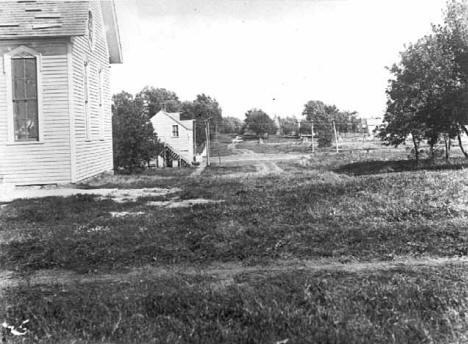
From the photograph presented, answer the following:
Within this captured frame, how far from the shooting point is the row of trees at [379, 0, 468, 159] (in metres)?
20.5

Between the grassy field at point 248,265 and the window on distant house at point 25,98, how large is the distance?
4581mm

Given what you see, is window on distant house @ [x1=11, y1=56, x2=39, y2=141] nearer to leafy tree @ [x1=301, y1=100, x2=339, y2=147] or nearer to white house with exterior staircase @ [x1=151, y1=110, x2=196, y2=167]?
white house with exterior staircase @ [x1=151, y1=110, x2=196, y2=167]

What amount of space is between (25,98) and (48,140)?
1.46 m

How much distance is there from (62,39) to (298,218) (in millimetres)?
10324

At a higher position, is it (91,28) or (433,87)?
(91,28)

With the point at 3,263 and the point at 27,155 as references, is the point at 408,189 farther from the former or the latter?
the point at 27,155

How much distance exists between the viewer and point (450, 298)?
4469 millimetres

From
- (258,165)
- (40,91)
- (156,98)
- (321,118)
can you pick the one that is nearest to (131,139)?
(258,165)

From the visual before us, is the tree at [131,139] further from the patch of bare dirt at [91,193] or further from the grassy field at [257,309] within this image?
the grassy field at [257,309]

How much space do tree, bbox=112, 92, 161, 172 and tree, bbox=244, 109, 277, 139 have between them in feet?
176

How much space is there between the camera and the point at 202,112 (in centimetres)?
8119

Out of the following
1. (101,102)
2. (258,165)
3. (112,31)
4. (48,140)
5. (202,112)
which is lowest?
(258,165)

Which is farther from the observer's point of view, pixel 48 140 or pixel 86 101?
pixel 86 101

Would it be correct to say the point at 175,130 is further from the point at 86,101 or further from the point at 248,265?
the point at 248,265
